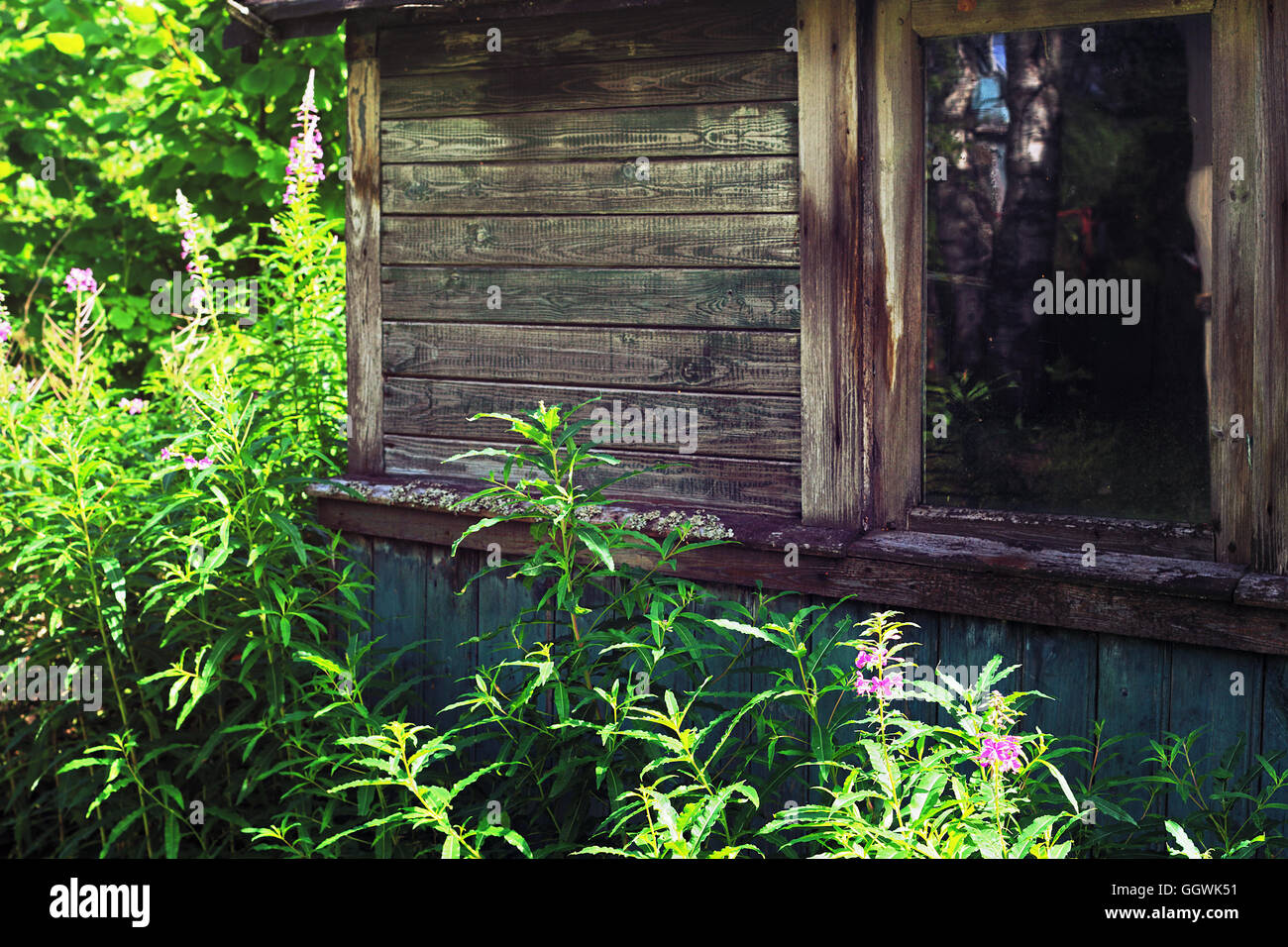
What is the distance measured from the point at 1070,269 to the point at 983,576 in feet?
3.18

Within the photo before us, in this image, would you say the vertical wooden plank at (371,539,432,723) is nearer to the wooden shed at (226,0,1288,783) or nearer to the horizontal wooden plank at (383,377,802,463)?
the wooden shed at (226,0,1288,783)

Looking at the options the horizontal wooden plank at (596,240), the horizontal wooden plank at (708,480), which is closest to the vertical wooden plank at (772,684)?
the horizontal wooden plank at (708,480)

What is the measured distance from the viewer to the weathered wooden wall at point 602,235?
4164 mm

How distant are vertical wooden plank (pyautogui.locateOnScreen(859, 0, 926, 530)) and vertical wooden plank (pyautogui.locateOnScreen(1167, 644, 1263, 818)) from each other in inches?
38.0

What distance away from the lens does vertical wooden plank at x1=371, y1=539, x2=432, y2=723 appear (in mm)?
4902

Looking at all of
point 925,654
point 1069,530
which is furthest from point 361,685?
point 1069,530

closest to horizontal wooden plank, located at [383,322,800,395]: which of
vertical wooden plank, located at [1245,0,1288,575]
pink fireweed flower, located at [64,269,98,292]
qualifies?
pink fireweed flower, located at [64,269,98,292]

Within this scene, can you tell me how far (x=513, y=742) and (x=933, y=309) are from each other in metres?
1.91

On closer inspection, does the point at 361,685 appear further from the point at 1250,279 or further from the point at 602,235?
the point at 1250,279

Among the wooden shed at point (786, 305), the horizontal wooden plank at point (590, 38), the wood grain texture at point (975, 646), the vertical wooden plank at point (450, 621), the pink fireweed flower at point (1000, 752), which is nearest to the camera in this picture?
the pink fireweed flower at point (1000, 752)

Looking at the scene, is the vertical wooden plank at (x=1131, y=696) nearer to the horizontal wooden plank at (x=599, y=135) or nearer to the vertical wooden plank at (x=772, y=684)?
the vertical wooden plank at (x=772, y=684)

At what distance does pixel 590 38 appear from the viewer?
4441 mm

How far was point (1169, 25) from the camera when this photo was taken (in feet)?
11.7

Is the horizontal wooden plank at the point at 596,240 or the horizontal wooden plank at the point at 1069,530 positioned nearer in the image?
the horizontal wooden plank at the point at 1069,530
